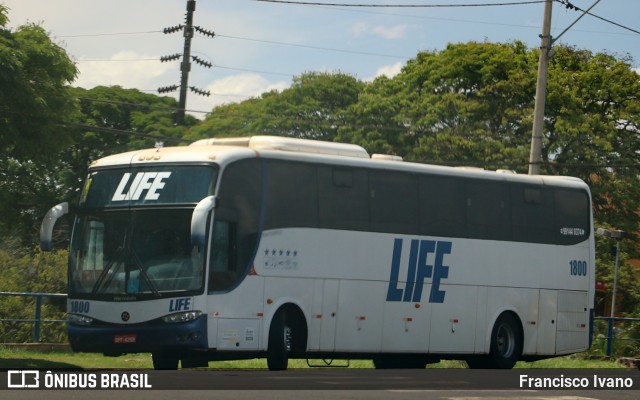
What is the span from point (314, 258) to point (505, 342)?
→ 6176mm

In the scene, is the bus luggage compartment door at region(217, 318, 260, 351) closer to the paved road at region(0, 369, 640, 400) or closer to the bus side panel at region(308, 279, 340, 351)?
the paved road at region(0, 369, 640, 400)

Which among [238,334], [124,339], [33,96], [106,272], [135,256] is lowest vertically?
[124,339]

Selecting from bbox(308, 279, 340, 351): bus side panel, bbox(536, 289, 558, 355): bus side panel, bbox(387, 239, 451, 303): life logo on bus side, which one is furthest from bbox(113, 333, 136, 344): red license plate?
bbox(536, 289, 558, 355): bus side panel

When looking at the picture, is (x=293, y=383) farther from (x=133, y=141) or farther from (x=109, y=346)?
(x=133, y=141)

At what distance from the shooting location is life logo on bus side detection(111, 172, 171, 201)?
2072 centimetres

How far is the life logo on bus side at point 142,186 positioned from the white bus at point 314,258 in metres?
0.02

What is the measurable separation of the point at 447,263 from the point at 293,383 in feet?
26.7

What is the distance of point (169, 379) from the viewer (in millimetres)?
16859

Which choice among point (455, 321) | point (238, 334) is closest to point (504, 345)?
point (455, 321)

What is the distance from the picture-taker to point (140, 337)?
20.0m

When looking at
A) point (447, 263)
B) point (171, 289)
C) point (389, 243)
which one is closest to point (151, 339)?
point (171, 289)

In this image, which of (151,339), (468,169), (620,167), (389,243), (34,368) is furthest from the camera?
(620,167)

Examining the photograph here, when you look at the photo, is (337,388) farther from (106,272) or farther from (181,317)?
(106,272)

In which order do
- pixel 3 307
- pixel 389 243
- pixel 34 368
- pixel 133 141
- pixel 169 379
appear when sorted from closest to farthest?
pixel 169 379
pixel 34 368
pixel 389 243
pixel 3 307
pixel 133 141
